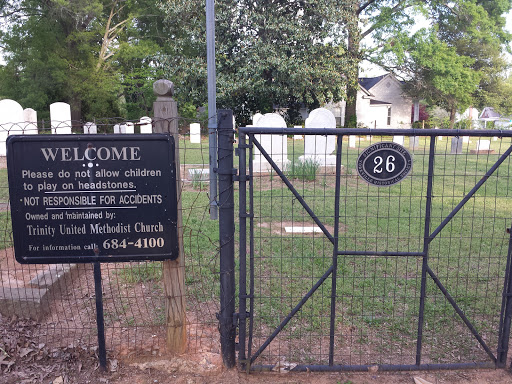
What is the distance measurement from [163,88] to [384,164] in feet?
5.51

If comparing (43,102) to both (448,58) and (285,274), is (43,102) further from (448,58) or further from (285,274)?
(448,58)

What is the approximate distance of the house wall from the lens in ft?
133

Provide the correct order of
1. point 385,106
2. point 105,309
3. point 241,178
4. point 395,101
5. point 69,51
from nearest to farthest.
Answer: point 241,178
point 105,309
point 69,51
point 385,106
point 395,101

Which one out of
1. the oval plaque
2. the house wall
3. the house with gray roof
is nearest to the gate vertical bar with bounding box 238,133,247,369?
the oval plaque

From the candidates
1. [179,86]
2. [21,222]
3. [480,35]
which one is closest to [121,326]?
[21,222]

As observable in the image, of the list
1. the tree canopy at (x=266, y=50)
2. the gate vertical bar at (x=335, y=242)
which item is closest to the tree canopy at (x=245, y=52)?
the tree canopy at (x=266, y=50)

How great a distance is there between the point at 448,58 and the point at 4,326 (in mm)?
33026

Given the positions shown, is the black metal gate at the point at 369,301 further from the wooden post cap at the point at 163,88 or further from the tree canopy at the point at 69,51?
the tree canopy at the point at 69,51

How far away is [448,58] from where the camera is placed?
100 feet

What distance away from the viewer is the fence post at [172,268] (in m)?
3.09

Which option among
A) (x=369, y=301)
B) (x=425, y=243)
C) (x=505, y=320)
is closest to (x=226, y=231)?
(x=425, y=243)

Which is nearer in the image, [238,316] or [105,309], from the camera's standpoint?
[238,316]

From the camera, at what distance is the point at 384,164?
3.03 metres

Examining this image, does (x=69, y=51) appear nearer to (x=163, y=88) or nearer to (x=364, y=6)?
(x=364, y=6)
